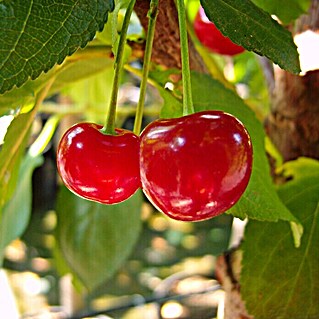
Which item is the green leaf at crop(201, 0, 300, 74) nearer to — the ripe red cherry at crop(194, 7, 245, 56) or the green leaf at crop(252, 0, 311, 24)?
the green leaf at crop(252, 0, 311, 24)

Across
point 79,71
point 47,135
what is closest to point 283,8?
point 79,71

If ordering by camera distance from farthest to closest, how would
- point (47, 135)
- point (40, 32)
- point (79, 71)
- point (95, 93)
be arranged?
point (95, 93)
point (47, 135)
point (79, 71)
point (40, 32)

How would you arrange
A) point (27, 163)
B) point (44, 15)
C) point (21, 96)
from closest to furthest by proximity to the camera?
point (44, 15) → point (21, 96) → point (27, 163)

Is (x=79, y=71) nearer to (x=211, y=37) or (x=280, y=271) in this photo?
(x=211, y=37)

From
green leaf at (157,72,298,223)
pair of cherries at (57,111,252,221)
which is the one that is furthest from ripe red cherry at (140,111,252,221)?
green leaf at (157,72,298,223)

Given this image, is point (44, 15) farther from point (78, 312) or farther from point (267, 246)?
point (78, 312)

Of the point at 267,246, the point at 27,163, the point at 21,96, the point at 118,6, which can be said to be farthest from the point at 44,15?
the point at 27,163
